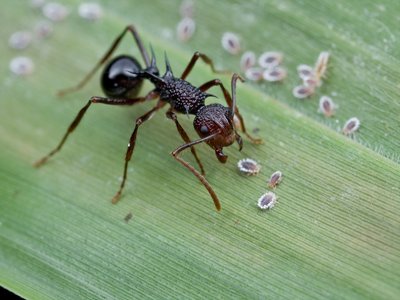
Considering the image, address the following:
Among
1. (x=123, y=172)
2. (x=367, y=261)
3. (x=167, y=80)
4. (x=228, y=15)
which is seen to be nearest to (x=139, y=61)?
(x=167, y=80)

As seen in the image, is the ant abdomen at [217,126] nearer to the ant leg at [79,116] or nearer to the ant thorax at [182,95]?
the ant thorax at [182,95]

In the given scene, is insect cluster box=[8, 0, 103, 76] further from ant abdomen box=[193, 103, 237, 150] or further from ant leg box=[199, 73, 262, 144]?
ant abdomen box=[193, 103, 237, 150]

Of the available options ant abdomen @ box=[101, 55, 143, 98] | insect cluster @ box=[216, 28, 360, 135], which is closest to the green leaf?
insect cluster @ box=[216, 28, 360, 135]

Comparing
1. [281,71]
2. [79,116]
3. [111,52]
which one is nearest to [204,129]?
[281,71]

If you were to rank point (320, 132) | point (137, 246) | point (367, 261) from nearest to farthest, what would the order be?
point (367, 261) → point (137, 246) → point (320, 132)

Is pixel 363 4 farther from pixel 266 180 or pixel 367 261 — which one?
pixel 367 261

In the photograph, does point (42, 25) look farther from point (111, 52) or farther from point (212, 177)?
point (212, 177)

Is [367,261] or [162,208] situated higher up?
[367,261]

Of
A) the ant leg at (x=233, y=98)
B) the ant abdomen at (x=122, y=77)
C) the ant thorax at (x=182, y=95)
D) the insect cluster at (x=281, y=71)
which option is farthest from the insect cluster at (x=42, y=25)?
the ant leg at (x=233, y=98)
